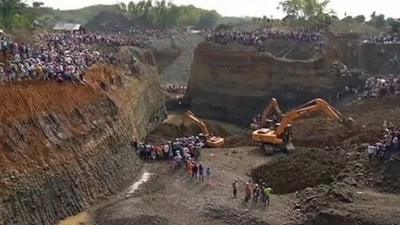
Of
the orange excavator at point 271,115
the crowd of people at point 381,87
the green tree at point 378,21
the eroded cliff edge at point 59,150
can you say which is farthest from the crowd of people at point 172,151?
the green tree at point 378,21

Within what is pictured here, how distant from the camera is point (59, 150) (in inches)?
1141

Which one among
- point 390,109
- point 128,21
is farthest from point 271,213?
point 128,21

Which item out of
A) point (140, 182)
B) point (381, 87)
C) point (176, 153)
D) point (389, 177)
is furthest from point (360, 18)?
point (140, 182)

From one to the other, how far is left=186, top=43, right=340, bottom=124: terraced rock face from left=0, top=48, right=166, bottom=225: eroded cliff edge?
88.4ft

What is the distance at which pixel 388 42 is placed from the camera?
234 feet

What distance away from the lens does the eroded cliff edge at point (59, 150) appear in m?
25.5

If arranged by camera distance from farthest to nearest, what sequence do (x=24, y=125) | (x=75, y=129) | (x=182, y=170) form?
(x=182, y=170) < (x=75, y=129) < (x=24, y=125)

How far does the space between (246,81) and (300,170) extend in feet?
106

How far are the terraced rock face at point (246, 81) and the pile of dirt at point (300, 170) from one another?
86.5 ft

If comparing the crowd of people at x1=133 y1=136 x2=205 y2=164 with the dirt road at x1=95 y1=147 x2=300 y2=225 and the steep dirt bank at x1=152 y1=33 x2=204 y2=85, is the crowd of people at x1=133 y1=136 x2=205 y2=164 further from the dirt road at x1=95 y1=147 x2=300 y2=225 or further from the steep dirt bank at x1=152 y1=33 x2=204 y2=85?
the steep dirt bank at x1=152 y1=33 x2=204 y2=85

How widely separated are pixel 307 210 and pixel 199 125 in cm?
1948

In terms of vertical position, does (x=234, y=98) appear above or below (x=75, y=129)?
below

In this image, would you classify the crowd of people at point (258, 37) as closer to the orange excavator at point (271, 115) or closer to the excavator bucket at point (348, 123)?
the orange excavator at point (271, 115)

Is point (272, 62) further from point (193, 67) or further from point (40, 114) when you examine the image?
point (40, 114)
